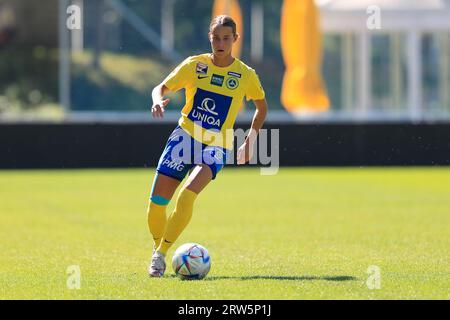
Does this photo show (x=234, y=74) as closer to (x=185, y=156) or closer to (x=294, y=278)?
(x=185, y=156)

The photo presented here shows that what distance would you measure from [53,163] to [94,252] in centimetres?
1361

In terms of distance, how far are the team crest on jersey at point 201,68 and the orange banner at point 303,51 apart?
1948 centimetres

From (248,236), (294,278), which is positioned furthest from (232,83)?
(248,236)

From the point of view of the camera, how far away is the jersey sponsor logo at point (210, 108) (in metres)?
9.92

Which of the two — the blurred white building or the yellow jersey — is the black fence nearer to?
the blurred white building

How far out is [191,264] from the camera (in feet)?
31.0

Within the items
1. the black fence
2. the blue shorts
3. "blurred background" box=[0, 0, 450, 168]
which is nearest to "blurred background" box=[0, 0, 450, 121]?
"blurred background" box=[0, 0, 450, 168]

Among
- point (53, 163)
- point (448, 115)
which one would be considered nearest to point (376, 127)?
point (448, 115)

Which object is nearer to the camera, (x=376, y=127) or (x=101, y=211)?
(x=101, y=211)

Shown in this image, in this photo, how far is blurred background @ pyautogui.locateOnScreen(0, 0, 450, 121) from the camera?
96.8 feet

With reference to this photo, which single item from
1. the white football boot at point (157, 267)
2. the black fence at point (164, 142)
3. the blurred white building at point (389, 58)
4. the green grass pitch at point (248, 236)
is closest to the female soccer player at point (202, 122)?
the white football boot at point (157, 267)
